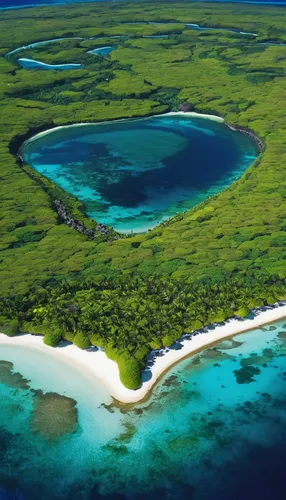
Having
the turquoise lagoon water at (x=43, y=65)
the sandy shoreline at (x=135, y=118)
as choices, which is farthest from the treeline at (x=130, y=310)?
the turquoise lagoon water at (x=43, y=65)

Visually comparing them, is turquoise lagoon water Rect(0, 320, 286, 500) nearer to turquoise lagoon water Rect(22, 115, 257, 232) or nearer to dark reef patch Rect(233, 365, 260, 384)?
dark reef patch Rect(233, 365, 260, 384)

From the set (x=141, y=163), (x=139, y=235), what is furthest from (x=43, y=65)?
(x=139, y=235)

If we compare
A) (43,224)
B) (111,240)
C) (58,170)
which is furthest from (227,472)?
(58,170)

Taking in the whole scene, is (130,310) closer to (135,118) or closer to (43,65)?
Answer: (135,118)

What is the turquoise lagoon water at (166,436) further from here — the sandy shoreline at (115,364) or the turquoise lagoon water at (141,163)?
the turquoise lagoon water at (141,163)

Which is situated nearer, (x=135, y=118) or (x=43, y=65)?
(x=135, y=118)

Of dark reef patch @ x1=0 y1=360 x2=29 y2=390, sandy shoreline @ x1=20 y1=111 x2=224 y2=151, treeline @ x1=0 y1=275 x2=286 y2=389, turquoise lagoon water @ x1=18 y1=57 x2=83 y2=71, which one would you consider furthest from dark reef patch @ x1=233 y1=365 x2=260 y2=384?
turquoise lagoon water @ x1=18 y1=57 x2=83 y2=71
